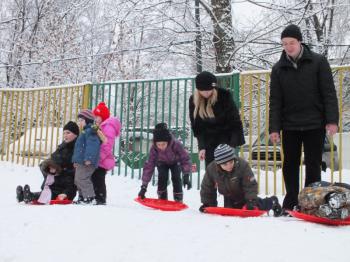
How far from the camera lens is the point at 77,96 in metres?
7.68

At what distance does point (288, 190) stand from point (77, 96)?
4.79 meters

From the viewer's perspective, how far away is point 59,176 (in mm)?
5262

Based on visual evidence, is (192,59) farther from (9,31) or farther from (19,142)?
(9,31)

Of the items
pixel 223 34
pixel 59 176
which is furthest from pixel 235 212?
pixel 223 34

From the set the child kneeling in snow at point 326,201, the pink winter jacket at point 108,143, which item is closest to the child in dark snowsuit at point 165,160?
the pink winter jacket at point 108,143

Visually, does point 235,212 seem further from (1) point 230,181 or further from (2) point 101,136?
(2) point 101,136

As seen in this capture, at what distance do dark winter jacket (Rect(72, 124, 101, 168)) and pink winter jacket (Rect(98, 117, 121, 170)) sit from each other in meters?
0.17

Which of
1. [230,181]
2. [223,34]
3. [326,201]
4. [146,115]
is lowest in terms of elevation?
[326,201]

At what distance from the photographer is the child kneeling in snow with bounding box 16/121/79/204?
509 centimetres

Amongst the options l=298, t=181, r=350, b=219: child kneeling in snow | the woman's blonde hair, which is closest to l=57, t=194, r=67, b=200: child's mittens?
the woman's blonde hair

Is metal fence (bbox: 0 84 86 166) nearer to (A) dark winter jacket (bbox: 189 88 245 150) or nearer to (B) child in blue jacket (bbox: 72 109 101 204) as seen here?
(B) child in blue jacket (bbox: 72 109 101 204)

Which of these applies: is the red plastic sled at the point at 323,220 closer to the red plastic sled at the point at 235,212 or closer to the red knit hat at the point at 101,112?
the red plastic sled at the point at 235,212

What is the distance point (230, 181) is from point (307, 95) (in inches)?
40.4

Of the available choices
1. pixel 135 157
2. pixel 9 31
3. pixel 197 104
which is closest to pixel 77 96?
pixel 135 157
